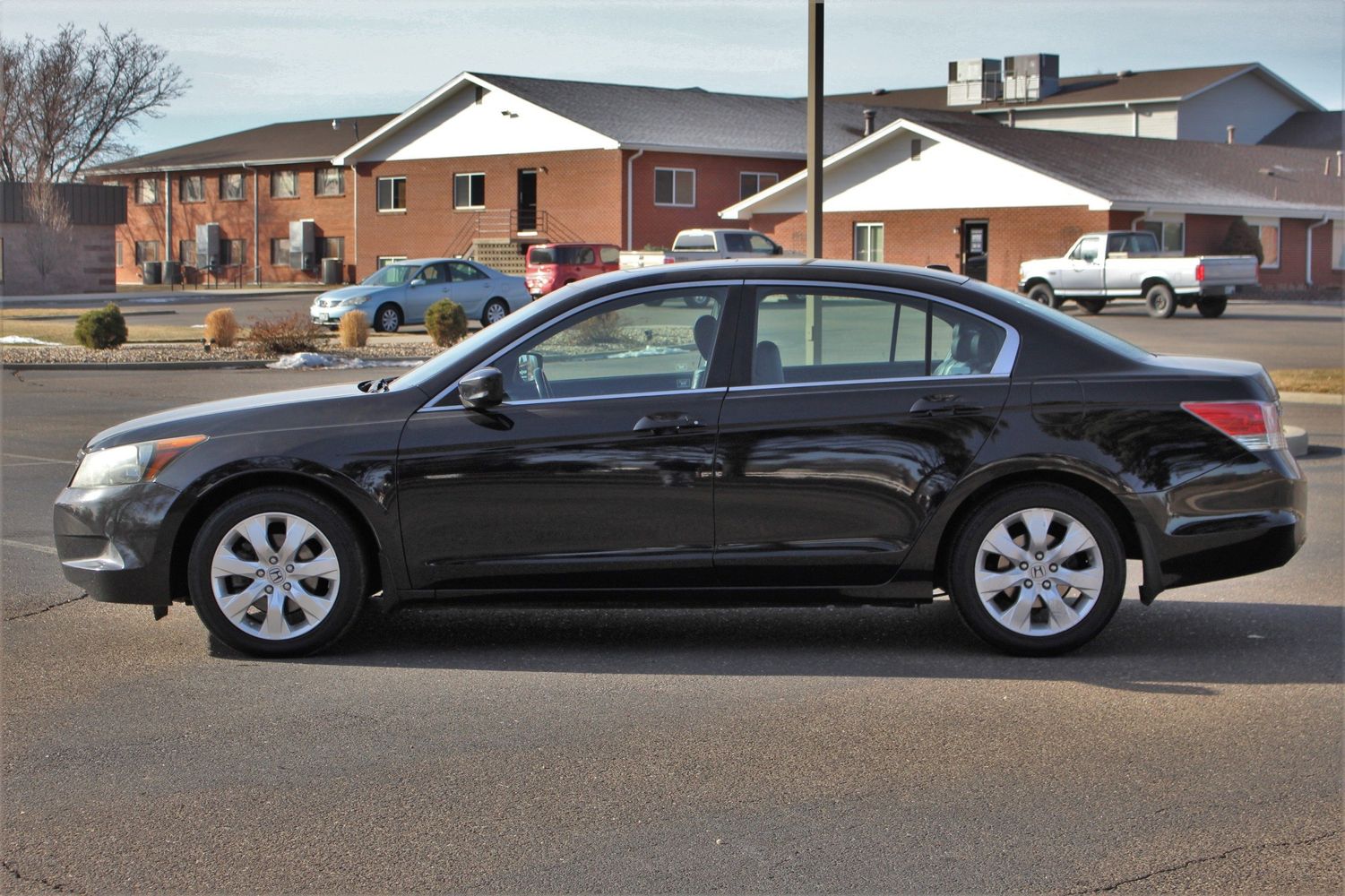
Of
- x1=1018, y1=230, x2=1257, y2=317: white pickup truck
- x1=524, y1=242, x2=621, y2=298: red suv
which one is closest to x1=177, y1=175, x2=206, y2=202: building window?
x1=524, y1=242, x2=621, y2=298: red suv

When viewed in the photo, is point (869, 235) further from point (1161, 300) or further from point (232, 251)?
point (232, 251)

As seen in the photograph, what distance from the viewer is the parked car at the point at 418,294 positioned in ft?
107

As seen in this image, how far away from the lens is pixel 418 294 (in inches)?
1312

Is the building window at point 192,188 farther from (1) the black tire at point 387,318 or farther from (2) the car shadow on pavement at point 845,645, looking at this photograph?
(2) the car shadow on pavement at point 845,645

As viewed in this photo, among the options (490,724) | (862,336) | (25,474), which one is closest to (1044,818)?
(490,724)

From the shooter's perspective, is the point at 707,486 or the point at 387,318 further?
the point at 387,318

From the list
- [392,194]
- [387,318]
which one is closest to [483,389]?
[387,318]

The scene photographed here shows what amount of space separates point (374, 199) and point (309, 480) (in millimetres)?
58563

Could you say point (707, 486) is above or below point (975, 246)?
below

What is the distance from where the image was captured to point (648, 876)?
421cm

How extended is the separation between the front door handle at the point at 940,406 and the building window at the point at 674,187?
49.9m

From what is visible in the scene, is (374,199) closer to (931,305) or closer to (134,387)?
(134,387)

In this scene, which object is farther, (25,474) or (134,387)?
(134,387)

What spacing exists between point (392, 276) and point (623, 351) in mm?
27841
